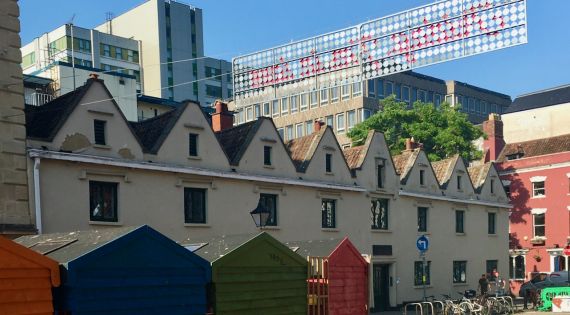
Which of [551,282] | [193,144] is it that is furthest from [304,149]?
[551,282]

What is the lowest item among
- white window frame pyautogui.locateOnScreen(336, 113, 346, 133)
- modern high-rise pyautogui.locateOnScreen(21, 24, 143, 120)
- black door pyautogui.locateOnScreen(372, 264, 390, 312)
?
black door pyautogui.locateOnScreen(372, 264, 390, 312)

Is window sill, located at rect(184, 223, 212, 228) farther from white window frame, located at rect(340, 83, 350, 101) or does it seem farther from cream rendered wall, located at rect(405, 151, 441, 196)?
white window frame, located at rect(340, 83, 350, 101)

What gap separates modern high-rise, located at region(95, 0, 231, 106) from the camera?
262 feet

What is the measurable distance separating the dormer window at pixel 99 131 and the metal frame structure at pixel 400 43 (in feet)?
19.2

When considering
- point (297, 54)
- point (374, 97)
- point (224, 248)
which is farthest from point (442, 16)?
point (374, 97)

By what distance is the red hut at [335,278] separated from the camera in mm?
13477

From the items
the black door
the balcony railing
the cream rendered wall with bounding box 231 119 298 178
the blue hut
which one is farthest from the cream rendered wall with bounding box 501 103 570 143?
the blue hut

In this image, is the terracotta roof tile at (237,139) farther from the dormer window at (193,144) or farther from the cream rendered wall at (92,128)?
the cream rendered wall at (92,128)

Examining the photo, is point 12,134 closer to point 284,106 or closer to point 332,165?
point 332,165

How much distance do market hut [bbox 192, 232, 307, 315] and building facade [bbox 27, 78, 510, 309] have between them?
4108 millimetres

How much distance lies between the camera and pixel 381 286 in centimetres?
2934

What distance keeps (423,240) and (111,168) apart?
10.2 meters

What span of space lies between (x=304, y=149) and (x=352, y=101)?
45579mm

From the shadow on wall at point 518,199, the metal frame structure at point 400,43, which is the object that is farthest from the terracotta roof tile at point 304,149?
the shadow on wall at point 518,199
